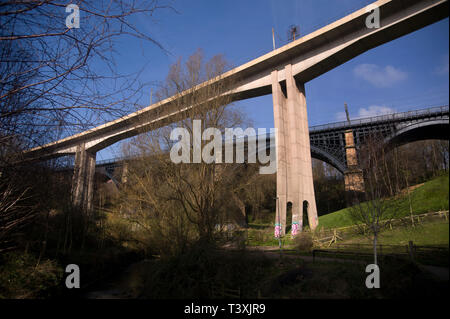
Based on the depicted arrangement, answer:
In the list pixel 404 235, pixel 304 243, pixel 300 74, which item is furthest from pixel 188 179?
pixel 300 74

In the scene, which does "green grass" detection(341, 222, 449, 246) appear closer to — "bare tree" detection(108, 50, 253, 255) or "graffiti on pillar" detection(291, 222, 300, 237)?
"graffiti on pillar" detection(291, 222, 300, 237)

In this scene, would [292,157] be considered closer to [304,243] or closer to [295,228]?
[295,228]

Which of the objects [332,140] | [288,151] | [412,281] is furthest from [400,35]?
[412,281]

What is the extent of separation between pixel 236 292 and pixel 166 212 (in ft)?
18.8

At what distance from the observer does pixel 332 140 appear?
36.7 m

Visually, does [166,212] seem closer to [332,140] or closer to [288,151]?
[288,151]

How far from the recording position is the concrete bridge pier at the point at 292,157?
22.8 metres

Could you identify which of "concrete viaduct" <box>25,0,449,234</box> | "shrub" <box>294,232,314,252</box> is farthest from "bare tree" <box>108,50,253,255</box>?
"shrub" <box>294,232,314,252</box>

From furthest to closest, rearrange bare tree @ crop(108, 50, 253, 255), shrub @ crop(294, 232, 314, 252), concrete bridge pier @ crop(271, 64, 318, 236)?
concrete bridge pier @ crop(271, 64, 318, 236) < shrub @ crop(294, 232, 314, 252) < bare tree @ crop(108, 50, 253, 255)

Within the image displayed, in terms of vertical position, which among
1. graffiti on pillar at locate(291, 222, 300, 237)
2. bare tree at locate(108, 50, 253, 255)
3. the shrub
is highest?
bare tree at locate(108, 50, 253, 255)

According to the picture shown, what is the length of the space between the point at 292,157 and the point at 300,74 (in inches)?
322

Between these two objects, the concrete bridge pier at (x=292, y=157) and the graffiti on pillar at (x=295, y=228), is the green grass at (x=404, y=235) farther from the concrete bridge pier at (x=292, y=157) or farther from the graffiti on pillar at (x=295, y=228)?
the concrete bridge pier at (x=292, y=157)

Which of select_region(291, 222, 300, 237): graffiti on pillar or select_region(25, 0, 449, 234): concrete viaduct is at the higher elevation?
select_region(25, 0, 449, 234): concrete viaduct

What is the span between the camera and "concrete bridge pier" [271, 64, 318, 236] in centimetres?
2275
